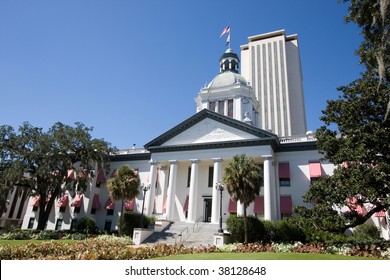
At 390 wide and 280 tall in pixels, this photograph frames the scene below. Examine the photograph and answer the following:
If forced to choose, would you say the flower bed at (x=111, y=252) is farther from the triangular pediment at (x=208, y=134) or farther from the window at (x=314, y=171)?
the triangular pediment at (x=208, y=134)

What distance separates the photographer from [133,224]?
25.9 metres

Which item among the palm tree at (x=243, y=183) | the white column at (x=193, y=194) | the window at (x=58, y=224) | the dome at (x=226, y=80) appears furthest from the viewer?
the dome at (x=226, y=80)

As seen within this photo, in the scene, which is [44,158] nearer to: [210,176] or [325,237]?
[210,176]

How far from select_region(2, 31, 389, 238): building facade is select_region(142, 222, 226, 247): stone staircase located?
1.45m

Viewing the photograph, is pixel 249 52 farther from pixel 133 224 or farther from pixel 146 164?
pixel 133 224

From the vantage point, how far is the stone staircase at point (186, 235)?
22.0 metres

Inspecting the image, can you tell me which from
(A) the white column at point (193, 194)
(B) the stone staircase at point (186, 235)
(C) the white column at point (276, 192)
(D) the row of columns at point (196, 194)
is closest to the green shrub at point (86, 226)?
(D) the row of columns at point (196, 194)

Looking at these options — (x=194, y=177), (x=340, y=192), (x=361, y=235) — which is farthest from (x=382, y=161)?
(x=194, y=177)

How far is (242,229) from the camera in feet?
68.7

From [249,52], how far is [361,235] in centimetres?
7345

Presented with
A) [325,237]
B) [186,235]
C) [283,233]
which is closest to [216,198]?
[186,235]

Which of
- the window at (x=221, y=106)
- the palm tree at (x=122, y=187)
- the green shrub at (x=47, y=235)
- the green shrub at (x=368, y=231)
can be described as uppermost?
the window at (x=221, y=106)

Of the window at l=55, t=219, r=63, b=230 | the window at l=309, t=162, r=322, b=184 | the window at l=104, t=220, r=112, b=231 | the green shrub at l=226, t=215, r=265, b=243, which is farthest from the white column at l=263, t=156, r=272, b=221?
the window at l=55, t=219, r=63, b=230

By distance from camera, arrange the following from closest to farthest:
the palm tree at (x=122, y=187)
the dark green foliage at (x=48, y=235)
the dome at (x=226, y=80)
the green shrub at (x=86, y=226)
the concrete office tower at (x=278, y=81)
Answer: the dark green foliage at (x=48, y=235) < the palm tree at (x=122, y=187) < the green shrub at (x=86, y=226) < the dome at (x=226, y=80) < the concrete office tower at (x=278, y=81)
